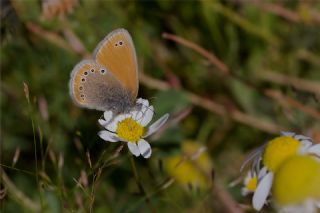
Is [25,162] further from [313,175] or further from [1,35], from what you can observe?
[313,175]

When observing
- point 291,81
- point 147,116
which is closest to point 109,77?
point 147,116

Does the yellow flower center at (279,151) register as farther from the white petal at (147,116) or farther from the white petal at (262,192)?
the white petal at (147,116)

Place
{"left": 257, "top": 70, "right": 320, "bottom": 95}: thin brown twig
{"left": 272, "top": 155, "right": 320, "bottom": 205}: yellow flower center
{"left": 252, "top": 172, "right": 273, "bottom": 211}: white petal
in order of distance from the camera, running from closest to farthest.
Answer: {"left": 272, "top": 155, "right": 320, "bottom": 205}: yellow flower center
{"left": 252, "top": 172, "right": 273, "bottom": 211}: white petal
{"left": 257, "top": 70, "right": 320, "bottom": 95}: thin brown twig

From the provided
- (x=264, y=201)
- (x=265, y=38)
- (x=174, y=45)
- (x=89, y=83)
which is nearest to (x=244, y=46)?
(x=265, y=38)

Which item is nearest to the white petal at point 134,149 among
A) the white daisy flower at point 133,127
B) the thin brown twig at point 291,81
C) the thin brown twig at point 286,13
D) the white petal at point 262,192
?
the white daisy flower at point 133,127

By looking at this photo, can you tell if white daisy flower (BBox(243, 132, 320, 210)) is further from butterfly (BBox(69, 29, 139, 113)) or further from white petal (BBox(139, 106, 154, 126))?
butterfly (BBox(69, 29, 139, 113))

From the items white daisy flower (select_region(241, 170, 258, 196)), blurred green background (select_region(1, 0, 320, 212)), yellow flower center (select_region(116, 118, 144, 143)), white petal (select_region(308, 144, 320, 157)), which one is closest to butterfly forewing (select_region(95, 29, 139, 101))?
yellow flower center (select_region(116, 118, 144, 143))

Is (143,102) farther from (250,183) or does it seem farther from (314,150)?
(314,150)
